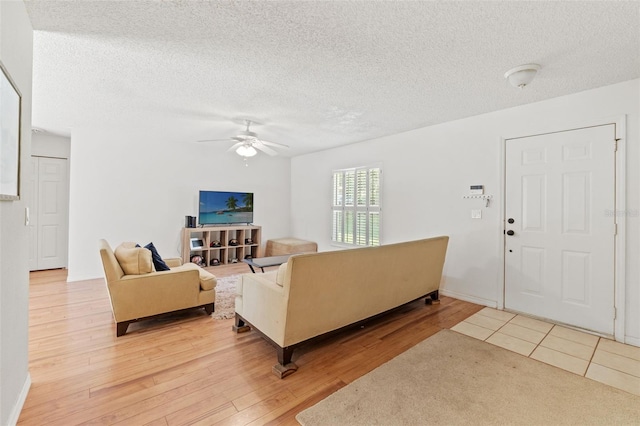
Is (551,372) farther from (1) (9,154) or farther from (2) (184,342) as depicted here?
(1) (9,154)

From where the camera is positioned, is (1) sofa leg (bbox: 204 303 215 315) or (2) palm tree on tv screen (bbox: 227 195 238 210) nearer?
(1) sofa leg (bbox: 204 303 215 315)

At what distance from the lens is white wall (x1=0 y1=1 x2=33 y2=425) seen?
4.85ft

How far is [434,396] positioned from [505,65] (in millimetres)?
2765

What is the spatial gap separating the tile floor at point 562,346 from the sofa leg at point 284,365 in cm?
185

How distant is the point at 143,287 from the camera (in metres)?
2.83

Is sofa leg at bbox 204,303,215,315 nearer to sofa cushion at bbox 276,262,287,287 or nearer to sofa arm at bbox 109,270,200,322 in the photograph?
sofa arm at bbox 109,270,200,322

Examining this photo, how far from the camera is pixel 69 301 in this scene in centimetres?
366

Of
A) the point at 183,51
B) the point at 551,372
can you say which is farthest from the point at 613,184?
the point at 183,51

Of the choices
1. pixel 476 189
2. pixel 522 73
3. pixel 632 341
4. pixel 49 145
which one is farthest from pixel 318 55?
pixel 49 145

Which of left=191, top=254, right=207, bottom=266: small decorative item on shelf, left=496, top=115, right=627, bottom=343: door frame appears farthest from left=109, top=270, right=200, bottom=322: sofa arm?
left=496, top=115, right=627, bottom=343: door frame

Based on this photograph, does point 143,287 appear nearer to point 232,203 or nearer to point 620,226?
point 232,203

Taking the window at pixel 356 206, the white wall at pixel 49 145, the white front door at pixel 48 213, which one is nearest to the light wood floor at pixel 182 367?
the window at pixel 356 206

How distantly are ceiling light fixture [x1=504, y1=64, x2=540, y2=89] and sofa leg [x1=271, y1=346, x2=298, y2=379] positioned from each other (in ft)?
10.1

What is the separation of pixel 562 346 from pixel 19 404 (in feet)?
13.9
